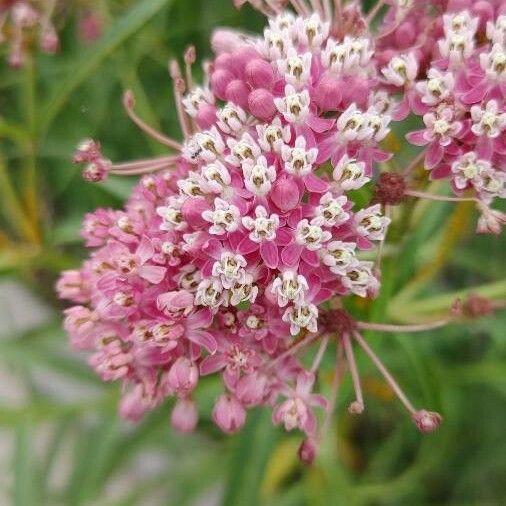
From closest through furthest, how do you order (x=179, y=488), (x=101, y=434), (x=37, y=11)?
(x=37, y=11) < (x=101, y=434) < (x=179, y=488)

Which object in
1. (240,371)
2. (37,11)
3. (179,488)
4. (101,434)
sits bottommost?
(179,488)

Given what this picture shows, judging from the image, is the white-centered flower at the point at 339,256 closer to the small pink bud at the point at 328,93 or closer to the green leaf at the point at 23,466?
the small pink bud at the point at 328,93

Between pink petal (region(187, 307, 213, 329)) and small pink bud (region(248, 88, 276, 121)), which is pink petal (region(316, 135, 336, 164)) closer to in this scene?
small pink bud (region(248, 88, 276, 121))

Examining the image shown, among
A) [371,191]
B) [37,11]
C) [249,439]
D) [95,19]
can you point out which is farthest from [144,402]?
[95,19]

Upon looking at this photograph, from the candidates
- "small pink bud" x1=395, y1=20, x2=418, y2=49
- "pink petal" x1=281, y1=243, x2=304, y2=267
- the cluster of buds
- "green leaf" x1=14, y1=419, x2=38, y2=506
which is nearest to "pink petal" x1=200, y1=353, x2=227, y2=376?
"pink petal" x1=281, y1=243, x2=304, y2=267

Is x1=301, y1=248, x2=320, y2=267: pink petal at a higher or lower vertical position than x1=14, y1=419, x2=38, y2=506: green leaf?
higher

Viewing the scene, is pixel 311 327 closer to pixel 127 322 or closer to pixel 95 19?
pixel 127 322
